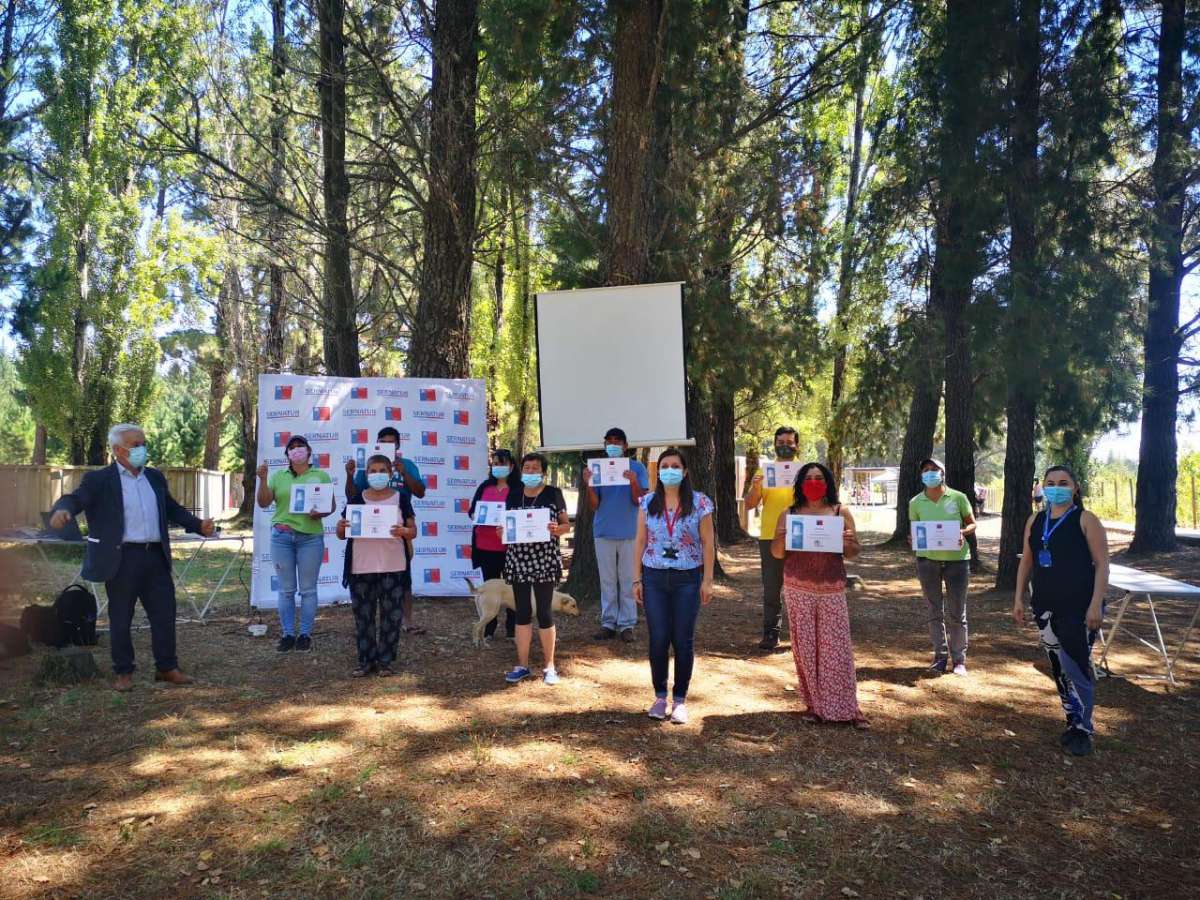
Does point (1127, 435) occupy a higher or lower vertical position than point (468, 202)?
lower

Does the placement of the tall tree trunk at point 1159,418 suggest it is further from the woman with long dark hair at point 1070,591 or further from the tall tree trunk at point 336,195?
the tall tree trunk at point 336,195

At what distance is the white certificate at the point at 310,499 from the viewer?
7.05 m

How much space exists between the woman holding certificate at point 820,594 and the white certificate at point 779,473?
5.15ft

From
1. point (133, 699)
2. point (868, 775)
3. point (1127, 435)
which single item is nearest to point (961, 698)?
point (868, 775)

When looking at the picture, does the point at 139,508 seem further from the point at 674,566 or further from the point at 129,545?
the point at 674,566

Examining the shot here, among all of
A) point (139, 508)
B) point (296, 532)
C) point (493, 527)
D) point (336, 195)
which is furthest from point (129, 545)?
point (336, 195)

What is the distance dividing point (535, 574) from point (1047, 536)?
3.41 meters

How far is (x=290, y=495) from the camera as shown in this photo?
7.22 m

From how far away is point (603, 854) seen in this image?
380 cm

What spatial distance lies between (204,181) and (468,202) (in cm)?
643

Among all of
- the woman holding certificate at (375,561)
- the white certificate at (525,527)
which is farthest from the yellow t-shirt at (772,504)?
the woman holding certificate at (375,561)

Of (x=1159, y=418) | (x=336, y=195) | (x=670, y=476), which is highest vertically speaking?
(x=336, y=195)

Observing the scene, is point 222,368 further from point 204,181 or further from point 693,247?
point 693,247

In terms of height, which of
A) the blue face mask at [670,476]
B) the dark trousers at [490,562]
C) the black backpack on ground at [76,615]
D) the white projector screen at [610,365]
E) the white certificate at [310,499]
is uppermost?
the white projector screen at [610,365]
